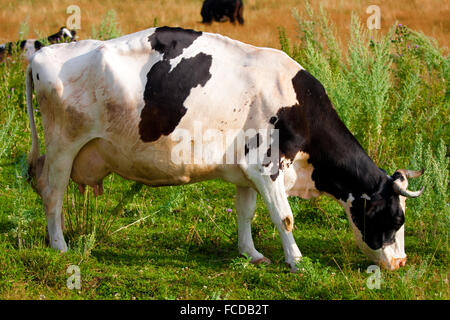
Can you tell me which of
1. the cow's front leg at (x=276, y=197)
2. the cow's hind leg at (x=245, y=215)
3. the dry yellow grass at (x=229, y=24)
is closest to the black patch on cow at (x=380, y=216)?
the cow's front leg at (x=276, y=197)

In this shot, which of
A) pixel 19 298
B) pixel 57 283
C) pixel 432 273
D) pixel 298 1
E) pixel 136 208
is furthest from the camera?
pixel 298 1

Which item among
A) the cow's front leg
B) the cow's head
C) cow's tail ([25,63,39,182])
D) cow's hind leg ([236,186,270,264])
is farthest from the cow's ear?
cow's tail ([25,63,39,182])

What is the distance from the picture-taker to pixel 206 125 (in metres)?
5.46

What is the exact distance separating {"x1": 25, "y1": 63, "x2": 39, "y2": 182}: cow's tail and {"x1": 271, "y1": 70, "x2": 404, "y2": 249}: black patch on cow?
226 cm

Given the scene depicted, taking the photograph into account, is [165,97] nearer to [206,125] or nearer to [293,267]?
[206,125]

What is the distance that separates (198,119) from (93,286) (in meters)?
1.54

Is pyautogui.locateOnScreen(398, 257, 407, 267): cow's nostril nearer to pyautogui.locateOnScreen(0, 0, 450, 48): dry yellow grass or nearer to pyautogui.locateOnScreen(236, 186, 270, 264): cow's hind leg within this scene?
pyautogui.locateOnScreen(236, 186, 270, 264): cow's hind leg

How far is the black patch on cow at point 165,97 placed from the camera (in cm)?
541

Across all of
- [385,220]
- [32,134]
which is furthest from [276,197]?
[32,134]

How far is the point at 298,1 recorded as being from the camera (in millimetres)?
21922

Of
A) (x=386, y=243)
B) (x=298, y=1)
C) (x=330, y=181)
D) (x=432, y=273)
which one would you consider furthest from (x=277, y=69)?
(x=298, y=1)

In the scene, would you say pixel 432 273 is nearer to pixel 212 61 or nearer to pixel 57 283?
pixel 212 61

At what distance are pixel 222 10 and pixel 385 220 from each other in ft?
51.1
